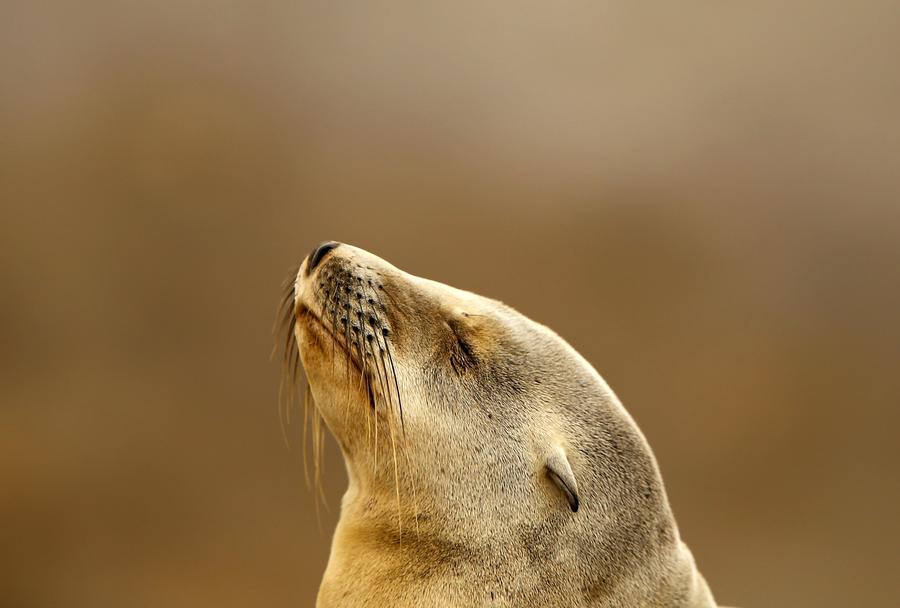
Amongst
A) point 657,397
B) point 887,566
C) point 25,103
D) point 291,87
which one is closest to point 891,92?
point 657,397

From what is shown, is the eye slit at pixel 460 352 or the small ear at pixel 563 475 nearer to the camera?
the small ear at pixel 563 475

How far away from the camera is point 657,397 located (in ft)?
11.1

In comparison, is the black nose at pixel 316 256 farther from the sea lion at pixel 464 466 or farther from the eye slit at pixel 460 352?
the eye slit at pixel 460 352

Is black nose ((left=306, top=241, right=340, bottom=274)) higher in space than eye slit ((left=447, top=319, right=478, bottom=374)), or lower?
higher

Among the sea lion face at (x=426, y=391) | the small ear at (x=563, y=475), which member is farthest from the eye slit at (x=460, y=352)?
the small ear at (x=563, y=475)

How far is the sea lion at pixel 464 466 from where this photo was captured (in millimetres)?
1357

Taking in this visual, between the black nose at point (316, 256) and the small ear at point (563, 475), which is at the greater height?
the black nose at point (316, 256)

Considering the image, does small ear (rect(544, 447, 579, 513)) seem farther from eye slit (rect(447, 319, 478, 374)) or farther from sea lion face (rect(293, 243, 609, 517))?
eye slit (rect(447, 319, 478, 374))

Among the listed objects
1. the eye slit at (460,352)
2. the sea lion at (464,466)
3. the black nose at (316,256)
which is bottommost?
the sea lion at (464,466)

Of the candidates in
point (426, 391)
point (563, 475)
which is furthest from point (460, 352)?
point (563, 475)

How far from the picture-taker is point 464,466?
1375mm


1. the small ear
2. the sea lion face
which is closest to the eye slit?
the sea lion face

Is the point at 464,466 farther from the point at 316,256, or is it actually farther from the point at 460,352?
the point at 316,256

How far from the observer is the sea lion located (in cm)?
136
